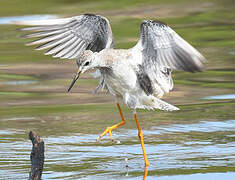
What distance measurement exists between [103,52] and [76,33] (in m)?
0.92

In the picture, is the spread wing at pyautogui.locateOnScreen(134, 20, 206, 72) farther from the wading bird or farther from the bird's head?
the bird's head

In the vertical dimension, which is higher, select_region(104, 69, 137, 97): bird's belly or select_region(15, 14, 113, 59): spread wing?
select_region(15, 14, 113, 59): spread wing

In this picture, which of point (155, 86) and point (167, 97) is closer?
point (155, 86)

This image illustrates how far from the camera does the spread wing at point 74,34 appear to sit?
970 centimetres

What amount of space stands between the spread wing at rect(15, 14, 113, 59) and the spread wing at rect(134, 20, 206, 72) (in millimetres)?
722

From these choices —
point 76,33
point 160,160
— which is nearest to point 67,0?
point 76,33

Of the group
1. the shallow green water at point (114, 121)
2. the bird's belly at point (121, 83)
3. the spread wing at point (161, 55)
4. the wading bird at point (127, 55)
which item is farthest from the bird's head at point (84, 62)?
the shallow green water at point (114, 121)

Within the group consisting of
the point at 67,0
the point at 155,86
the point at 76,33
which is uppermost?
the point at 76,33

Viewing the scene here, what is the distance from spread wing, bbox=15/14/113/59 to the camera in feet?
31.8

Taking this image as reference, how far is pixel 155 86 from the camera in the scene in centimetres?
963

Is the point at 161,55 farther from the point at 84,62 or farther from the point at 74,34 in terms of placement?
the point at 74,34

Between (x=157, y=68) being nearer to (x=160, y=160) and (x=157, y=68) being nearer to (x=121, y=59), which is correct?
(x=121, y=59)

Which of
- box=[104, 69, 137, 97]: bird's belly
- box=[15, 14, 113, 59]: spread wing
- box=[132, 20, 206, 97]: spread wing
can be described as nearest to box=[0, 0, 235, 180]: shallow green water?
box=[104, 69, 137, 97]: bird's belly

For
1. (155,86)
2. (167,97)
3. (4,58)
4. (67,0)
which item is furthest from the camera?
(67,0)
